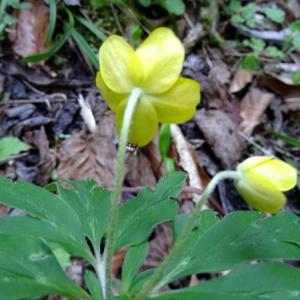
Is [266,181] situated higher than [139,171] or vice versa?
[266,181]

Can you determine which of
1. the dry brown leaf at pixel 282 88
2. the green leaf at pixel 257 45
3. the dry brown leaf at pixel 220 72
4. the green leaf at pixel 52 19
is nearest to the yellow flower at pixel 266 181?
the green leaf at pixel 52 19

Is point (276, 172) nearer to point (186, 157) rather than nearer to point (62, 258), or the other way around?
point (62, 258)

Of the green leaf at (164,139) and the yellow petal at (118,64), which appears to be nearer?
the yellow petal at (118,64)

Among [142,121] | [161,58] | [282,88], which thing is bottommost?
[282,88]

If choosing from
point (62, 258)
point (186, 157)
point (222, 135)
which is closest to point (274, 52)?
point (222, 135)

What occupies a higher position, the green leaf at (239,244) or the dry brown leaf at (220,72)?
the green leaf at (239,244)

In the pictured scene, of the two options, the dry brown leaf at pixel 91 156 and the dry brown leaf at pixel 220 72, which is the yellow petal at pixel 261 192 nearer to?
the dry brown leaf at pixel 91 156
